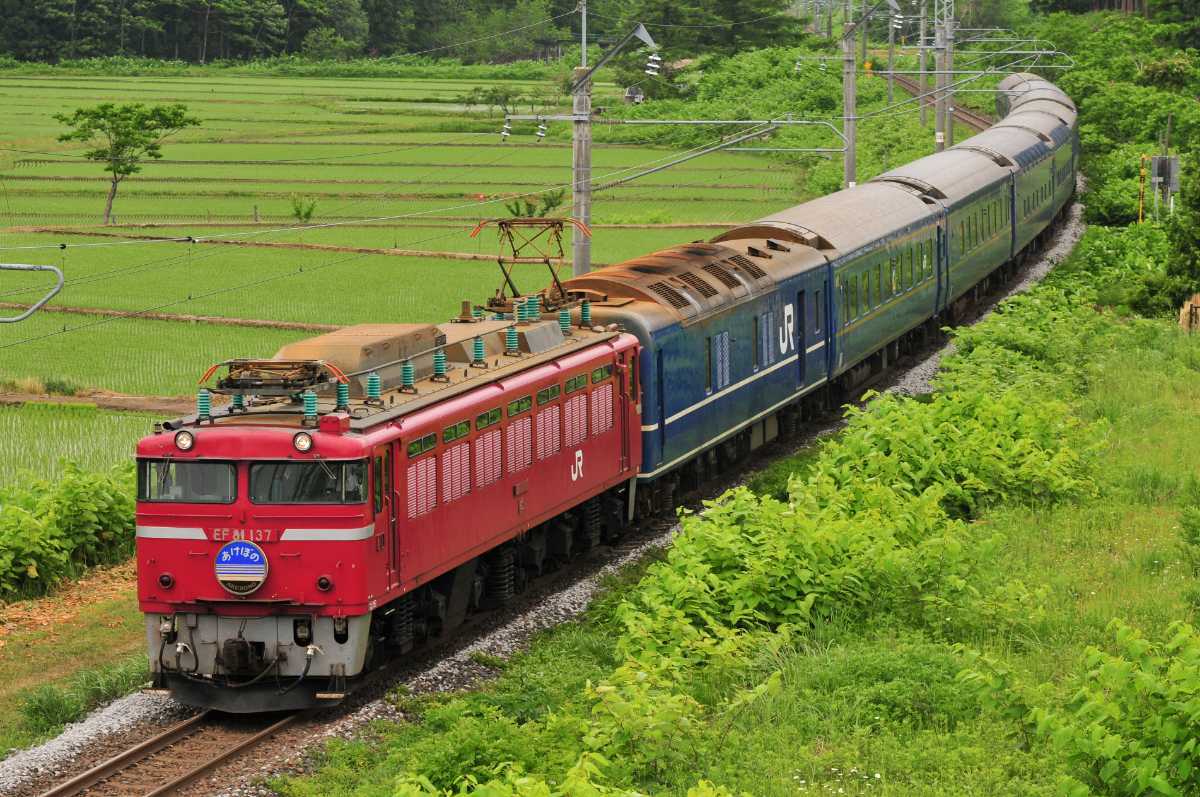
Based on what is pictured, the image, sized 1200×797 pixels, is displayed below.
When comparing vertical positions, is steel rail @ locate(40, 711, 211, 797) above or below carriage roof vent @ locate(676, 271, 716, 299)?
below

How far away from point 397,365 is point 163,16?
84.3m

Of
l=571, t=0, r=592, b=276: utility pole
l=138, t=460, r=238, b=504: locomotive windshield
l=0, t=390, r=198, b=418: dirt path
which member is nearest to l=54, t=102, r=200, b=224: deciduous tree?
l=0, t=390, r=198, b=418: dirt path

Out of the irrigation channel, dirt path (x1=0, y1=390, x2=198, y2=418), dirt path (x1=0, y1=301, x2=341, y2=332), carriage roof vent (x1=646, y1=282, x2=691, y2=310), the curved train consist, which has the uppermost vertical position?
carriage roof vent (x1=646, y1=282, x2=691, y2=310)

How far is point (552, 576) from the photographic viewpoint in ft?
72.1

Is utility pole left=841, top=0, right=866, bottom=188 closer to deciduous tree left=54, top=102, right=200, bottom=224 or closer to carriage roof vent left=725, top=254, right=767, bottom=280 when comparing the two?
carriage roof vent left=725, top=254, right=767, bottom=280

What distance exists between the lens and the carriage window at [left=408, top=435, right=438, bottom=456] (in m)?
17.2

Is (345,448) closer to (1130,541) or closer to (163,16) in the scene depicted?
(1130,541)

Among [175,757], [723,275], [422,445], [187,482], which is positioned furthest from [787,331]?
[175,757]

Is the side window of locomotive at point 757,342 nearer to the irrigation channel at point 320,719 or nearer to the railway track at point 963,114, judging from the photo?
the irrigation channel at point 320,719

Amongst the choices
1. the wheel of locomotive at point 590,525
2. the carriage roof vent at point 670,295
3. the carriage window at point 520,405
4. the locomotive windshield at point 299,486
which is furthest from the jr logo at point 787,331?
the locomotive windshield at point 299,486

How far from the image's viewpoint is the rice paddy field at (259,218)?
37250 millimetres

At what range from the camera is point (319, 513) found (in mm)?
16109

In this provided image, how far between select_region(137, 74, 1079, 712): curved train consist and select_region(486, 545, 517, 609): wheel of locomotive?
0.10 ft

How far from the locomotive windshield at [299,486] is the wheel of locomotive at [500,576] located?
4.04 m
